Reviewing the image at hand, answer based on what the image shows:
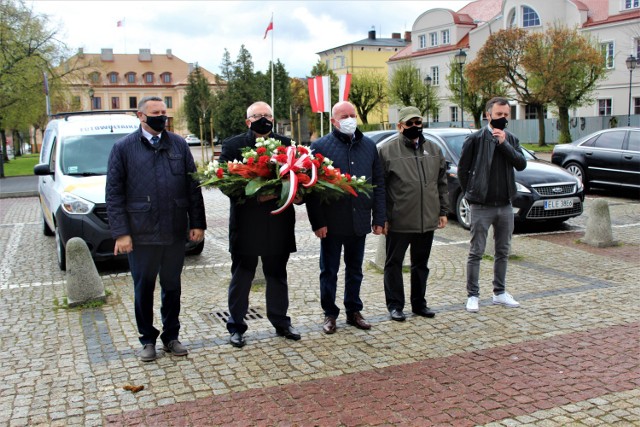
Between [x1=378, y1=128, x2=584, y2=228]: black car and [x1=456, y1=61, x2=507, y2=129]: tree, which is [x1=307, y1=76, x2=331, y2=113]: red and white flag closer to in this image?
[x1=378, y1=128, x2=584, y2=228]: black car

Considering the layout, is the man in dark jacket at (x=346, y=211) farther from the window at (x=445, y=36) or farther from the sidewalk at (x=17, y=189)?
the window at (x=445, y=36)

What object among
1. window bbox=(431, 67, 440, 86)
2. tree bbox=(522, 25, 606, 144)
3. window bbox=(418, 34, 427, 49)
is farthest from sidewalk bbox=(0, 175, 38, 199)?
window bbox=(418, 34, 427, 49)

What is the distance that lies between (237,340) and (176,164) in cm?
162

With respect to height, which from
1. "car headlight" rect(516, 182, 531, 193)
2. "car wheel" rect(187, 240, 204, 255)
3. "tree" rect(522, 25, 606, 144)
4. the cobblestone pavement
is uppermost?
"tree" rect(522, 25, 606, 144)

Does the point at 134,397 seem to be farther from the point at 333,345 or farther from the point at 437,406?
the point at 437,406

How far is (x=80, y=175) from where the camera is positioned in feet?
30.8

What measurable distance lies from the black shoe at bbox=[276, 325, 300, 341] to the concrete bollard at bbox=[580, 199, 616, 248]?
19.4ft

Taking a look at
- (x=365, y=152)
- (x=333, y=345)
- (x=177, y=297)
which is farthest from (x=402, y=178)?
(x=177, y=297)

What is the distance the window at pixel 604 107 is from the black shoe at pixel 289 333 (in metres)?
44.7

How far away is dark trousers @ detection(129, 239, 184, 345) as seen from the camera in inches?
207

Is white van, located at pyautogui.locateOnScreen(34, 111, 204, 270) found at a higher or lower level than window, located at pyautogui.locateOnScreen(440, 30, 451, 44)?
lower

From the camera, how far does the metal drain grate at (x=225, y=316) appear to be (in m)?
6.45

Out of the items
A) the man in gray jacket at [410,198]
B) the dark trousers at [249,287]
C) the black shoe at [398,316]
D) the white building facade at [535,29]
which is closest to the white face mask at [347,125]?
the man in gray jacket at [410,198]

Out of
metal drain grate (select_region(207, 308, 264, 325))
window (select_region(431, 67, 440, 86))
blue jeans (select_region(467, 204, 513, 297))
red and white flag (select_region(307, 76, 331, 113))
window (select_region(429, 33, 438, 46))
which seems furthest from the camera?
window (select_region(429, 33, 438, 46))
